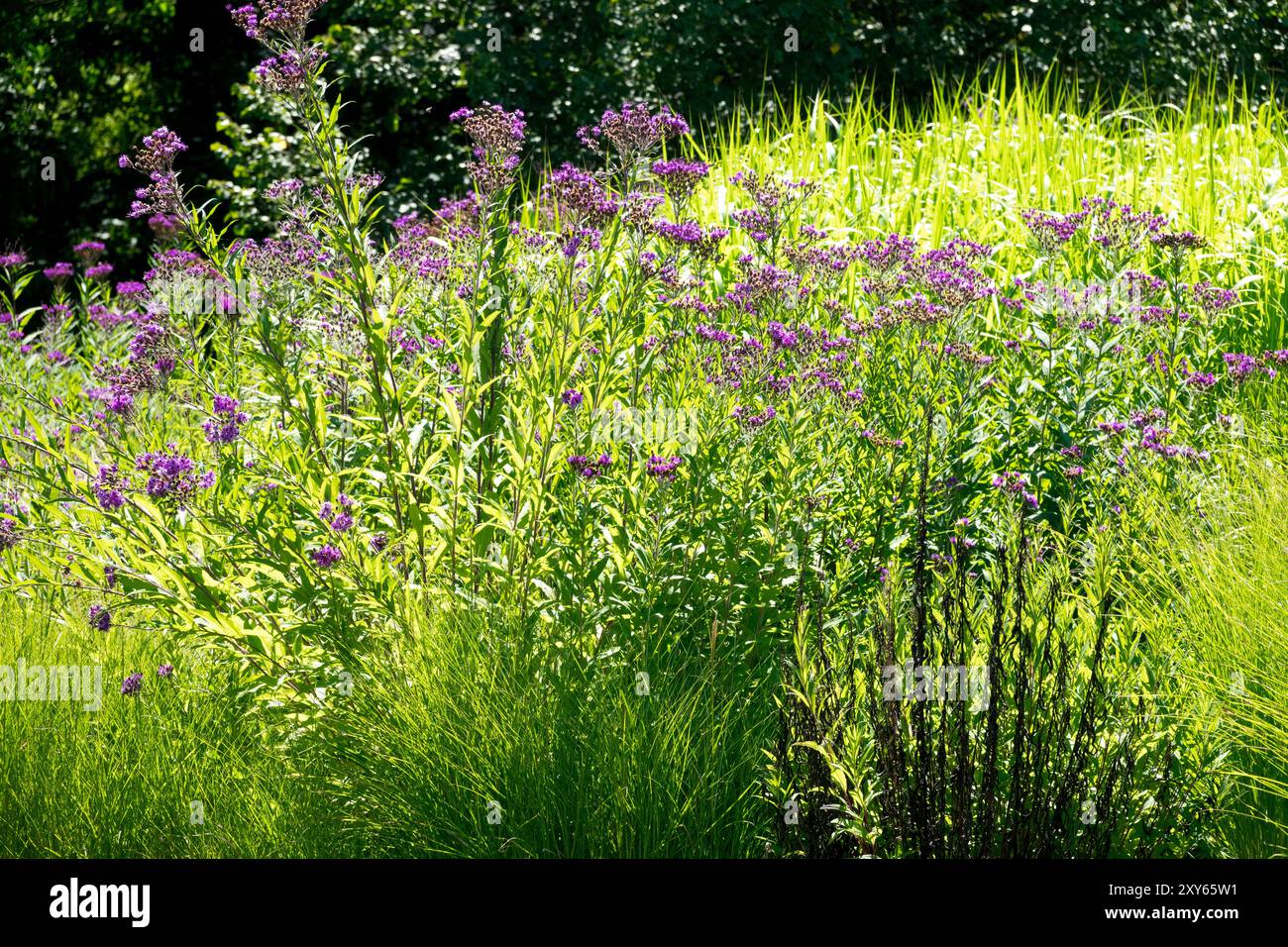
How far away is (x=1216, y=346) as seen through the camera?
15.7ft

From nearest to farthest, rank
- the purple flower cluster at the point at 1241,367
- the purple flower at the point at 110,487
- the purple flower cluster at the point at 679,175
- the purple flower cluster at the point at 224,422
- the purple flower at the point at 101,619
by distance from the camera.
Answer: the purple flower at the point at 110,487
the purple flower cluster at the point at 224,422
the purple flower at the point at 101,619
the purple flower cluster at the point at 679,175
the purple flower cluster at the point at 1241,367

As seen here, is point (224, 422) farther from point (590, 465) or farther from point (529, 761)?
point (529, 761)

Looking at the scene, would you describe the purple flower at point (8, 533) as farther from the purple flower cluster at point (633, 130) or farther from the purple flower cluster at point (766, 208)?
the purple flower cluster at point (766, 208)

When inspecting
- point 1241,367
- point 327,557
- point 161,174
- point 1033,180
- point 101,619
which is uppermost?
point 1033,180

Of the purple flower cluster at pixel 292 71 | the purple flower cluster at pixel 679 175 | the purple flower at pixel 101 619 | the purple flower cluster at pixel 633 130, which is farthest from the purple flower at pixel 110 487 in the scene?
the purple flower cluster at pixel 679 175

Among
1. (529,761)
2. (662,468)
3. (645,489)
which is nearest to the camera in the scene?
(529,761)

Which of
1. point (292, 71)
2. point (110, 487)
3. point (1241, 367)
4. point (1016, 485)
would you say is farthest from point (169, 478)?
point (1241, 367)

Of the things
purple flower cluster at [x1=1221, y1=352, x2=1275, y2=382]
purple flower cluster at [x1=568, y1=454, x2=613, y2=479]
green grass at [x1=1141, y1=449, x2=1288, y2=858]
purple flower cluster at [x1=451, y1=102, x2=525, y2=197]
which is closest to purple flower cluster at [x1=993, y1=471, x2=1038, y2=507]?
green grass at [x1=1141, y1=449, x2=1288, y2=858]

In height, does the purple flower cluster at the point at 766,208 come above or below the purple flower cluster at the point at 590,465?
above

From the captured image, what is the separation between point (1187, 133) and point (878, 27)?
5093mm

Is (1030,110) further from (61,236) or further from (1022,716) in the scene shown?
(61,236)

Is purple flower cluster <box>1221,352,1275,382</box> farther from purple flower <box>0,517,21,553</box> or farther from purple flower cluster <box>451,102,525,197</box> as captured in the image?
purple flower <box>0,517,21,553</box>

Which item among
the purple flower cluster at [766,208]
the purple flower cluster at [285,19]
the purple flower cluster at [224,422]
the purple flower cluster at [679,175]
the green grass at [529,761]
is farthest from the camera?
the purple flower cluster at [766,208]

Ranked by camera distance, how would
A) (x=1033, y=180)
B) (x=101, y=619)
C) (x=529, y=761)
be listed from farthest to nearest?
1. (x=1033, y=180)
2. (x=101, y=619)
3. (x=529, y=761)
